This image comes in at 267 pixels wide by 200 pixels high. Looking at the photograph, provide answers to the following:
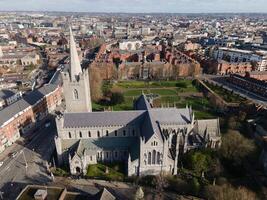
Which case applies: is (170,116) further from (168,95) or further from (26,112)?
(168,95)

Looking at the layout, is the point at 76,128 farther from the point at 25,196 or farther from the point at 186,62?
the point at 186,62

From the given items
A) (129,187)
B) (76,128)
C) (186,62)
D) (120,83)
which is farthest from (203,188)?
(186,62)

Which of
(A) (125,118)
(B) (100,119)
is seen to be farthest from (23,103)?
(A) (125,118)

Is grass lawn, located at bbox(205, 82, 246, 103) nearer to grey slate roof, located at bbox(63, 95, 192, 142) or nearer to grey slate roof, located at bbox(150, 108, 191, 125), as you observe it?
grey slate roof, located at bbox(150, 108, 191, 125)

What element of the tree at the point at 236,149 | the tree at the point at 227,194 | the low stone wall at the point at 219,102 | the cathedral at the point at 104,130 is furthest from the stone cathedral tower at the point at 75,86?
the low stone wall at the point at 219,102

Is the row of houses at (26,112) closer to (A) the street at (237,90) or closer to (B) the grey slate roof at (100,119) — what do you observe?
(B) the grey slate roof at (100,119)
